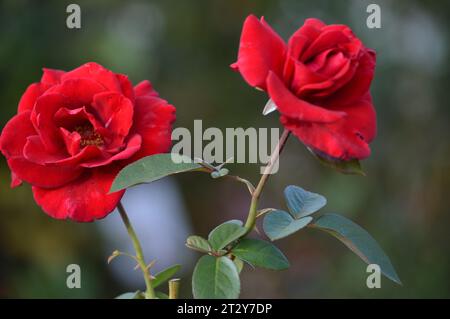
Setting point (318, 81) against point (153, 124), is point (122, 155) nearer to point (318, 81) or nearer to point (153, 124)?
point (153, 124)

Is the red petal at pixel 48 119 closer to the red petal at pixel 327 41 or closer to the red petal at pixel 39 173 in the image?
the red petal at pixel 39 173

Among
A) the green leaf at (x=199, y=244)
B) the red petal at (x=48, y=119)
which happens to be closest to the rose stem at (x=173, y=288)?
the green leaf at (x=199, y=244)

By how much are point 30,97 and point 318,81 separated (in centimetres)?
25

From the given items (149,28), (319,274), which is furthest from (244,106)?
(319,274)

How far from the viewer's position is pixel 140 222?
2.12 meters

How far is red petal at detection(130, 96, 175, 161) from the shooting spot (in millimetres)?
576

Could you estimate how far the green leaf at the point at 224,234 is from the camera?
0.52 metres

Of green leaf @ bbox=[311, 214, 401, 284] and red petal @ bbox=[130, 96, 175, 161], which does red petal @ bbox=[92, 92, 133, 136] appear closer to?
red petal @ bbox=[130, 96, 175, 161]

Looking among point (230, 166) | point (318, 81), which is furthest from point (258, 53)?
point (230, 166)

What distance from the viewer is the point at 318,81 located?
527 millimetres

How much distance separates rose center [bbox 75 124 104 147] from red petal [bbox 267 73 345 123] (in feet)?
0.53

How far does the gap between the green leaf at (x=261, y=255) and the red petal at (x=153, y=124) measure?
0.11 metres

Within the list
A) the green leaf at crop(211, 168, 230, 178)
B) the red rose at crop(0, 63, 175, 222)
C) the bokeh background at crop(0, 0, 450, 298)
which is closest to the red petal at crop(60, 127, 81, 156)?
Result: the red rose at crop(0, 63, 175, 222)
